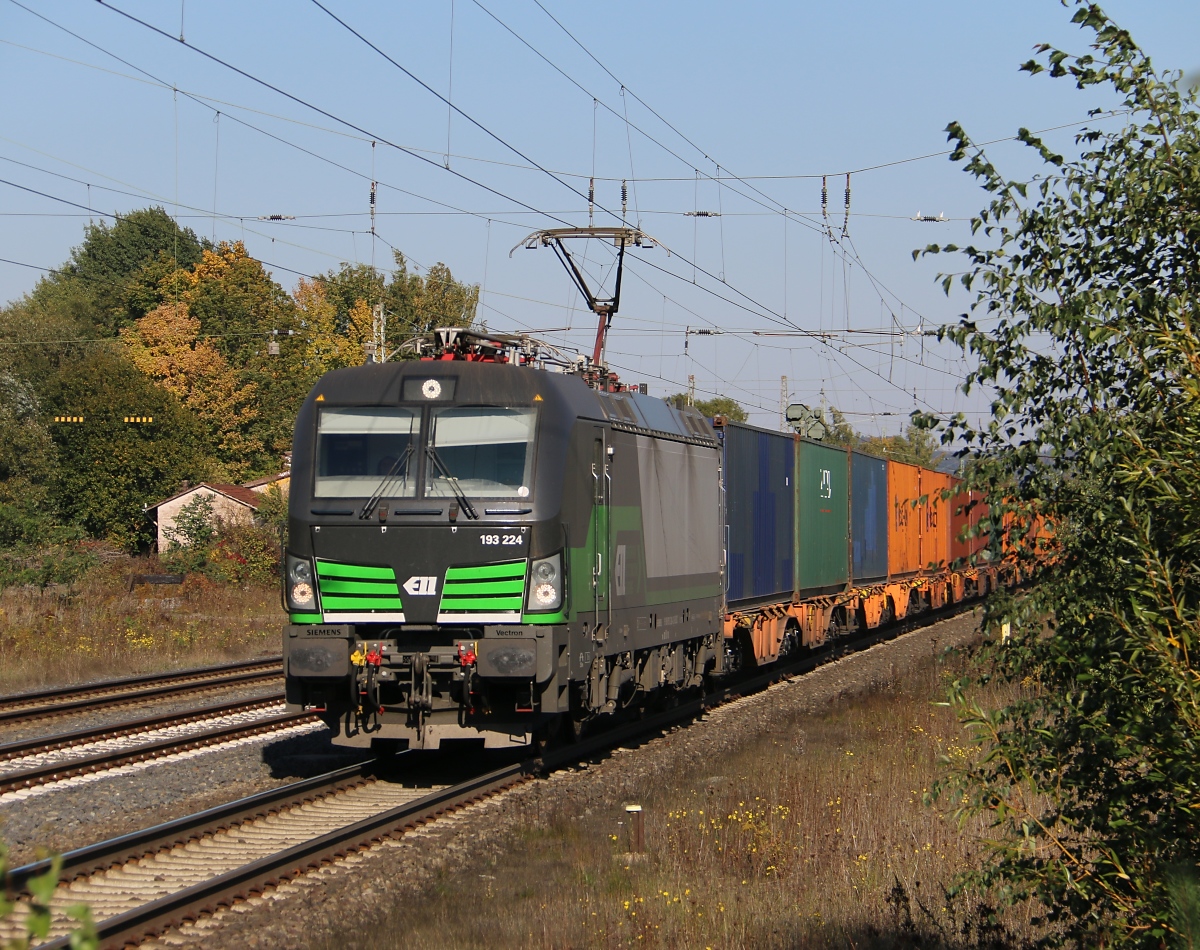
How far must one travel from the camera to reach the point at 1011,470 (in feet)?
18.4

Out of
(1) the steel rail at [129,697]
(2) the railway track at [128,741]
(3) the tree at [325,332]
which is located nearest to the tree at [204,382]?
(3) the tree at [325,332]

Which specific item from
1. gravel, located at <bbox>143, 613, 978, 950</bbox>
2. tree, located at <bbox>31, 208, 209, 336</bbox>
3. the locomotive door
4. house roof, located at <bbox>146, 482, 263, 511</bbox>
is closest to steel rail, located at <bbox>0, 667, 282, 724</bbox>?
gravel, located at <bbox>143, 613, 978, 950</bbox>

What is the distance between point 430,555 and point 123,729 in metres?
5.53

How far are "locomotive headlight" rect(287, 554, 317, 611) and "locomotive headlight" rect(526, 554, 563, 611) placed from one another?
1.80 metres

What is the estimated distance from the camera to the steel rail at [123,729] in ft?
40.8

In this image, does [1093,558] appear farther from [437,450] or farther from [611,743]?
[611,743]

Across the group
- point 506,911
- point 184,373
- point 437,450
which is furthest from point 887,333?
point 184,373

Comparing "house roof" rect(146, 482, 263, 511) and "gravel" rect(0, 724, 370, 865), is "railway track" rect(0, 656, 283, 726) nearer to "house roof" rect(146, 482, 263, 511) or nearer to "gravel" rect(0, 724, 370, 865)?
"gravel" rect(0, 724, 370, 865)

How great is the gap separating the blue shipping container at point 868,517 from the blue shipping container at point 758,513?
414 cm

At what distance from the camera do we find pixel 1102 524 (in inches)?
201

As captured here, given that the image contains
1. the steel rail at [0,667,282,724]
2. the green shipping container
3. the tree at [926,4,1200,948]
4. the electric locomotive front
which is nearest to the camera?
the tree at [926,4,1200,948]

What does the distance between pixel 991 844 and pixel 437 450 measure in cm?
653

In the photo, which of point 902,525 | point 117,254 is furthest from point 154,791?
point 117,254

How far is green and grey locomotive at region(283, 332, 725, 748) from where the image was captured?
10.2 m
